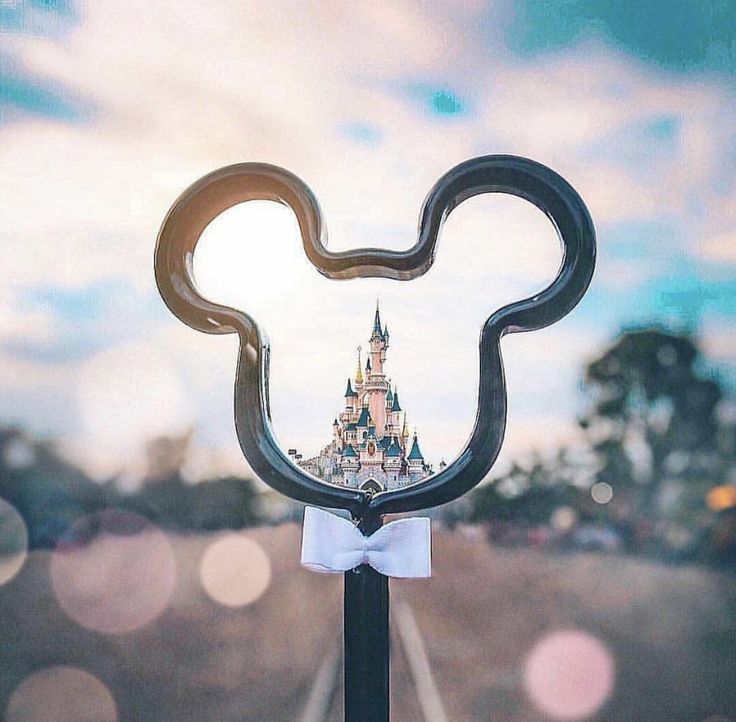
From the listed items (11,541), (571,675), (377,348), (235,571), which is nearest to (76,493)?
(11,541)

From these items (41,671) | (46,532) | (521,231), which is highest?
(521,231)

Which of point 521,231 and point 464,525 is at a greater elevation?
point 521,231

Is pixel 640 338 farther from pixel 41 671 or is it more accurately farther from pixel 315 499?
pixel 41 671

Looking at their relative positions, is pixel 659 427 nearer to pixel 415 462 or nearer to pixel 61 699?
pixel 415 462

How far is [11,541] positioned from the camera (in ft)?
2.74

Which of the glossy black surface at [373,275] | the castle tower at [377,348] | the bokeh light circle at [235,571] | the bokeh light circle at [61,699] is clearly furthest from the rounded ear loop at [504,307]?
the bokeh light circle at [61,699]

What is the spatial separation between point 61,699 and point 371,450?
505 millimetres

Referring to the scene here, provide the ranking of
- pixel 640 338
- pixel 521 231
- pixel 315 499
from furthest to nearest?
pixel 640 338, pixel 521 231, pixel 315 499

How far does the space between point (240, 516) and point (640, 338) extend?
457 mm

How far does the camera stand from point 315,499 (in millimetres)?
485

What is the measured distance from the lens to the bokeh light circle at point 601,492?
854 mm

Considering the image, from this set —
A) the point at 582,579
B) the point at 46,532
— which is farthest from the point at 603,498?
the point at 46,532

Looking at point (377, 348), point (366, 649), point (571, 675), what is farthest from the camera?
point (571, 675)

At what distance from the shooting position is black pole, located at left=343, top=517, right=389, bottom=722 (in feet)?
1.60
